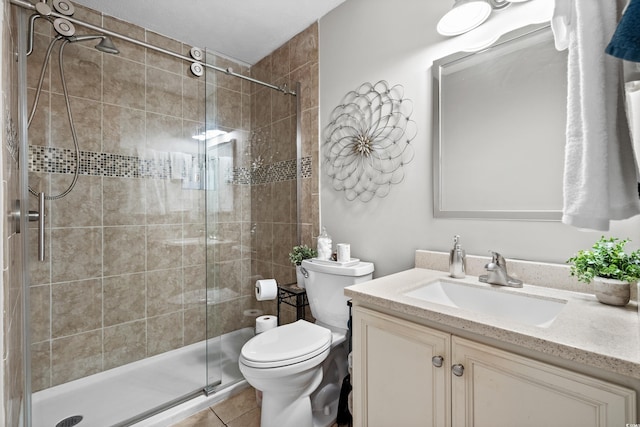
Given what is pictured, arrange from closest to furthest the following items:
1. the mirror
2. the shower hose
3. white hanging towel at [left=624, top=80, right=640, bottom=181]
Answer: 1. white hanging towel at [left=624, top=80, right=640, bottom=181]
2. the mirror
3. the shower hose

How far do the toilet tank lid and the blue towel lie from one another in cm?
125

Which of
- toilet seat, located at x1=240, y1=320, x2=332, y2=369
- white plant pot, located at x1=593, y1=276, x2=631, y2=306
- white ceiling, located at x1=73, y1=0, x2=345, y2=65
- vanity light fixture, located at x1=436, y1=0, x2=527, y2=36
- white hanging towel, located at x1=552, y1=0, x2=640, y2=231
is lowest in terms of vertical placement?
toilet seat, located at x1=240, y1=320, x2=332, y2=369

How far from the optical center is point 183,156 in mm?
2244

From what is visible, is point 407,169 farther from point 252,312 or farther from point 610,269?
point 252,312

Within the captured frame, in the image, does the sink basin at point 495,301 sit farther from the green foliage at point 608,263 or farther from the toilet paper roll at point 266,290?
the toilet paper roll at point 266,290

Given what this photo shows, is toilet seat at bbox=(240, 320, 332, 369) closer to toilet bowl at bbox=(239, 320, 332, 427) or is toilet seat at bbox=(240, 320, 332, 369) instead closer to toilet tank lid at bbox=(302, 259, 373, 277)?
toilet bowl at bbox=(239, 320, 332, 427)

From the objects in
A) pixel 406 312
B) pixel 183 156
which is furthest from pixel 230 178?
pixel 406 312

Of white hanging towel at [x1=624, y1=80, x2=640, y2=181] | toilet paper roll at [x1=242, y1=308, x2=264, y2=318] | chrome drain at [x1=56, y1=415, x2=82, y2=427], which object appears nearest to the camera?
white hanging towel at [x1=624, y1=80, x2=640, y2=181]

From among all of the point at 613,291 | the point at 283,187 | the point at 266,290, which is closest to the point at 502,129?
the point at 613,291

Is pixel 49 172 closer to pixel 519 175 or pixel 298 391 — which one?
pixel 298 391

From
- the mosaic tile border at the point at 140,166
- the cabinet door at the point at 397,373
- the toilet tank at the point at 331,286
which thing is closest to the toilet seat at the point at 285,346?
the toilet tank at the point at 331,286

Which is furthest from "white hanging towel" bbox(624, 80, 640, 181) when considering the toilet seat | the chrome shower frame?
the chrome shower frame

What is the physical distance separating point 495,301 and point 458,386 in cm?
42

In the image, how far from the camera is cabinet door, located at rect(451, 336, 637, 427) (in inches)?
24.2
